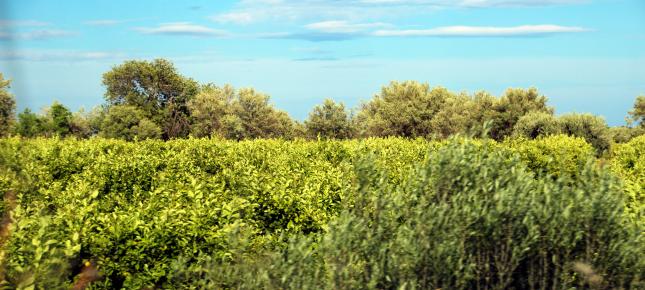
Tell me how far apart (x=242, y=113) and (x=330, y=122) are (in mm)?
13458

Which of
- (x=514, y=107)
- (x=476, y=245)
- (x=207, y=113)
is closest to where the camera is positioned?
(x=476, y=245)

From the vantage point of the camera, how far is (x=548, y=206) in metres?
8.80

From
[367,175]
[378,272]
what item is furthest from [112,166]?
[378,272]

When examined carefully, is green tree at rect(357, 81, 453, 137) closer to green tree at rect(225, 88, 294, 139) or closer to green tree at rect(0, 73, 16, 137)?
green tree at rect(225, 88, 294, 139)

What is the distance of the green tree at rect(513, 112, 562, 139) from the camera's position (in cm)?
6806

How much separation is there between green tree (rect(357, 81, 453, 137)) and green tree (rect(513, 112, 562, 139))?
14789 mm

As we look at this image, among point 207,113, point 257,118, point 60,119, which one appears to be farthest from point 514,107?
point 60,119

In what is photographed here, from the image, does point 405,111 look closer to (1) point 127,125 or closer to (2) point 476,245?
(1) point 127,125

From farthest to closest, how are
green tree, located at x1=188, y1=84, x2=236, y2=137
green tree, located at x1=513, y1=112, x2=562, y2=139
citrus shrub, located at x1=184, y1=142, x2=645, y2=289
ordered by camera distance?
green tree, located at x1=188, y1=84, x2=236, y2=137, green tree, located at x1=513, y1=112, x2=562, y2=139, citrus shrub, located at x1=184, y1=142, x2=645, y2=289

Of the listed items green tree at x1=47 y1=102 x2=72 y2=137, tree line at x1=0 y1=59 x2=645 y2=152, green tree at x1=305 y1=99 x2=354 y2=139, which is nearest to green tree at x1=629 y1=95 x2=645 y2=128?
tree line at x1=0 y1=59 x2=645 y2=152

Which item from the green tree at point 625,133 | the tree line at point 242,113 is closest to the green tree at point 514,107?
the tree line at point 242,113

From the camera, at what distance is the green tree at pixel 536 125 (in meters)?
68.1

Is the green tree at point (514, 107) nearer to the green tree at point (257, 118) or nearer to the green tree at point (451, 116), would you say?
the green tree at point (451, 116)

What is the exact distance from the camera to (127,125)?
8200cm
